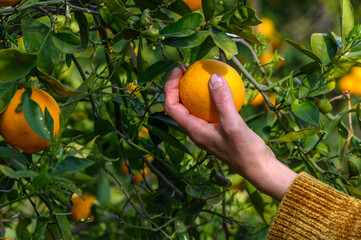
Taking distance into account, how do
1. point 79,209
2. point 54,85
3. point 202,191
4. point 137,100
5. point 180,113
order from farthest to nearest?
point 79,209
point 202,191
point 137,100
point 180,113
point 54,85

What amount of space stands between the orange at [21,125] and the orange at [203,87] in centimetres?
22

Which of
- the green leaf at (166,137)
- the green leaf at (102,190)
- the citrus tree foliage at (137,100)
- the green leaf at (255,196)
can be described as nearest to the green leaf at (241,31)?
the citrus tree foliage at (137,100)

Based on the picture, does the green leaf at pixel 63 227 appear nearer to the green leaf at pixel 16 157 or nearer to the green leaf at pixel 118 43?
the green leaf at pixel 16 157

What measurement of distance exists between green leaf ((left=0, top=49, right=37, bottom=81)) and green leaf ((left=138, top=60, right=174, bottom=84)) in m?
0.23

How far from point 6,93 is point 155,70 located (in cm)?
27

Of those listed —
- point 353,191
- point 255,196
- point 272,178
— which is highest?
point 272,178

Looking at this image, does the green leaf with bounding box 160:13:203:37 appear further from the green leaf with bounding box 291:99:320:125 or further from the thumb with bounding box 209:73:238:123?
the green leaf with bounding box 291:99:320:125

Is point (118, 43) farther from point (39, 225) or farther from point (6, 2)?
point (39, 225)

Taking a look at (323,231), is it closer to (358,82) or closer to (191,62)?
(191,62)

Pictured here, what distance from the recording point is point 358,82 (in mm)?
1913

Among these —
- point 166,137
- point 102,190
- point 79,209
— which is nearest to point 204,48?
point 166,137

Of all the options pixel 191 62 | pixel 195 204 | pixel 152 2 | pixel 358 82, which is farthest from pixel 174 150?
pixel 358 82

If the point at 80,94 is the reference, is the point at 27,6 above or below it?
above

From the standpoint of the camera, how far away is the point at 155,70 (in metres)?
0.85
